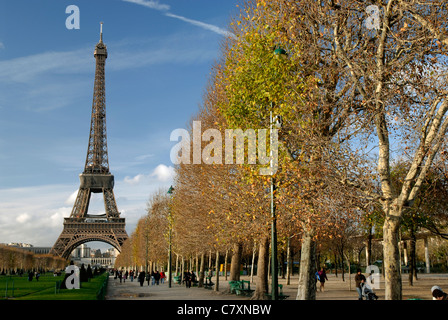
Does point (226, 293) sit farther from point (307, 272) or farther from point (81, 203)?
point (81, 203)

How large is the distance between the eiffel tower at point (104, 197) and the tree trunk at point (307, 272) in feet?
322

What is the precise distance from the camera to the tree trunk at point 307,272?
1711cm

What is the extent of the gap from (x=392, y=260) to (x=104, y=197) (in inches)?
4441

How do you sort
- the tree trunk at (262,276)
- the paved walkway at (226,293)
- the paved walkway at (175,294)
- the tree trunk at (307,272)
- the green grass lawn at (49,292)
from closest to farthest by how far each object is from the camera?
the tree trunk at (307,272)
the green grass lawn at (49,292)
the tree trunk at (262,276)
the paved walkway at (226,293)
the paved walkway at (175,294)

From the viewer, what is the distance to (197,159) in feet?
101

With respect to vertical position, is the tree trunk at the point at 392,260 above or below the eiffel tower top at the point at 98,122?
below

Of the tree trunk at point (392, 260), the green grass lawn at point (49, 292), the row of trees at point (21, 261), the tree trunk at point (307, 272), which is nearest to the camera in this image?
the tree trunk at point (392, 260)

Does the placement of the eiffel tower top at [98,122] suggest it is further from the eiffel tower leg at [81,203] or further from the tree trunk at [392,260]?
the tree trunk at [392,260]

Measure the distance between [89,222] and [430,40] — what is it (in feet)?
354

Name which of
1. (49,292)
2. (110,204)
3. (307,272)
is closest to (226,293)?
(49,292)

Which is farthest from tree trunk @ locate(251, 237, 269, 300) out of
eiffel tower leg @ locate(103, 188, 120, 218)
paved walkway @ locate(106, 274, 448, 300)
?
eiffel tower leg @ locate(103, 188, 120, 218)

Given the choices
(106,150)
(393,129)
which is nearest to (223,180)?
(393,129)

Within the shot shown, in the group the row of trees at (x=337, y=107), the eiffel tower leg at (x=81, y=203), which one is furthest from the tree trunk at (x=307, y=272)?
the eiffel tower leg at (x=81, y=203)
